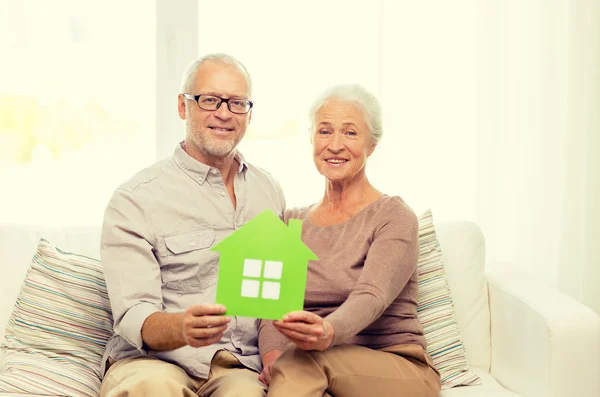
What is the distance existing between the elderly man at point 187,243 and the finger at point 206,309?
6.4 inches

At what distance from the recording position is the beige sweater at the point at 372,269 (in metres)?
1.93

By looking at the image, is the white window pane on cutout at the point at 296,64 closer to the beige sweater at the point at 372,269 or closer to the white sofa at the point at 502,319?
the white sofa at the point at 502,319

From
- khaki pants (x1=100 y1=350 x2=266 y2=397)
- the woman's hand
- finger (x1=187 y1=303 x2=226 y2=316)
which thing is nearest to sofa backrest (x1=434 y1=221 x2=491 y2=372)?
khaki pants (x1=100 y1=350 x2=266 y2=397)

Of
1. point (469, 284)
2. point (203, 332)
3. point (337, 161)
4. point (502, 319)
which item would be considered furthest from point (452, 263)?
point (203, 332)

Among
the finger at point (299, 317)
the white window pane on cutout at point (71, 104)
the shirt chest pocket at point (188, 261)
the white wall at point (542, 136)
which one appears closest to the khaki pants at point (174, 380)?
Answer: the shirt chest pocket at point (188, 261)

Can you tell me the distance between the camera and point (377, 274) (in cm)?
190

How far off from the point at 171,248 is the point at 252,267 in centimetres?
51

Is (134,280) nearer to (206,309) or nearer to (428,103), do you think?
(206,309)

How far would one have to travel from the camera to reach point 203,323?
5.50ft

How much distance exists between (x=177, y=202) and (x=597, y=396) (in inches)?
52.3

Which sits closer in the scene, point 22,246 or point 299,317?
point 299,317

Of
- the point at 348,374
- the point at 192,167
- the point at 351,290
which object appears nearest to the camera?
the point at 348,374

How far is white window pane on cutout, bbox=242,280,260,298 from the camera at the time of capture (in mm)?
1667

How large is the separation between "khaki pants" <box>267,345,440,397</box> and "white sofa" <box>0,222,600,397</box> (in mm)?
335
